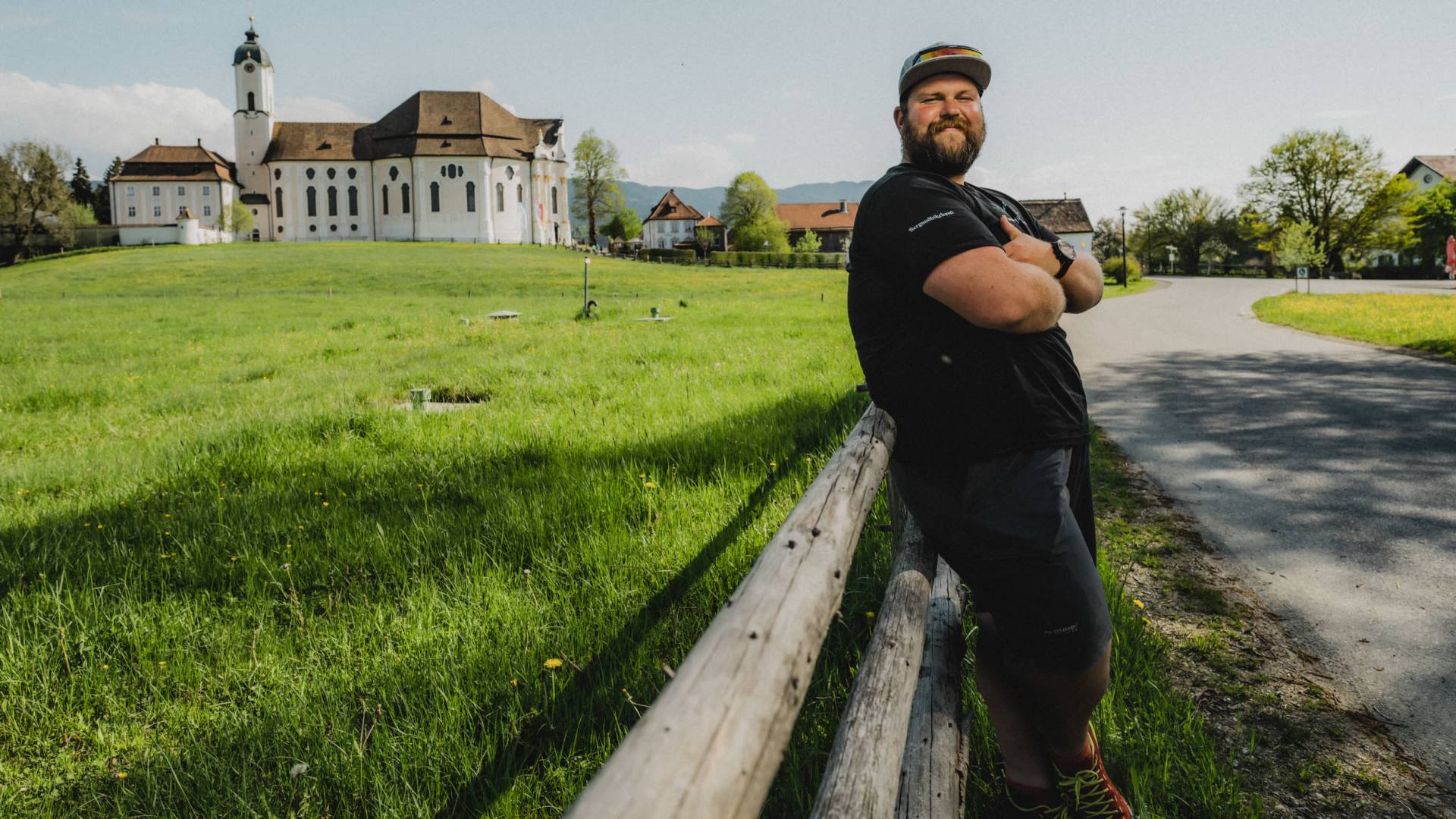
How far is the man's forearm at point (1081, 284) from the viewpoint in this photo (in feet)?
7.66

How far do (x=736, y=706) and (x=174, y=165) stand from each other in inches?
4725

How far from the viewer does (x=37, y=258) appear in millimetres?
75250

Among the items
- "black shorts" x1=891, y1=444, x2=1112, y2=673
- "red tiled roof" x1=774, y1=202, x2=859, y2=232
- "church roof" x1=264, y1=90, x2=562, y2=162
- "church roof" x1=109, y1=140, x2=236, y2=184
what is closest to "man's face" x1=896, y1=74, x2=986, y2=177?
"black shorts" x1=891, y1=444, x2=1112, y2=673

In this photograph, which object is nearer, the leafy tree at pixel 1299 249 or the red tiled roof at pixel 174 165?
the leafy tree at pixel 1299 249

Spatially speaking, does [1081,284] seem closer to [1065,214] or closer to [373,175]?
[1065,214]

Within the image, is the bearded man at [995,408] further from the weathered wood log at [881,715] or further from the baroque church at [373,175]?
the baroque church at [373,175]

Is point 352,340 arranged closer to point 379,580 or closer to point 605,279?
point 379,580

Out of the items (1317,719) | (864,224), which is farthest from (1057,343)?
(1317,719)

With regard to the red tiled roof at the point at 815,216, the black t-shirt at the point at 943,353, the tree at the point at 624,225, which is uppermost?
the red tiled roof at the point at 815,216

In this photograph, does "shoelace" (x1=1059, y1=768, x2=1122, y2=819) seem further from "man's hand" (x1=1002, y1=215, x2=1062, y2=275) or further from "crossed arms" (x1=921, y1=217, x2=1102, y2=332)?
"man's hand" (x1=1002, y1=215, x2=1062, y2=275)

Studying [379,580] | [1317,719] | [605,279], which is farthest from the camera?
[605,279]

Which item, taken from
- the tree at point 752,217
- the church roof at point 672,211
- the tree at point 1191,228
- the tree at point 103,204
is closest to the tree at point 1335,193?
the tree at point 1191,228

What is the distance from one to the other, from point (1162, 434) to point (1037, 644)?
651cm

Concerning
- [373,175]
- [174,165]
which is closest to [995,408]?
[373,175]
